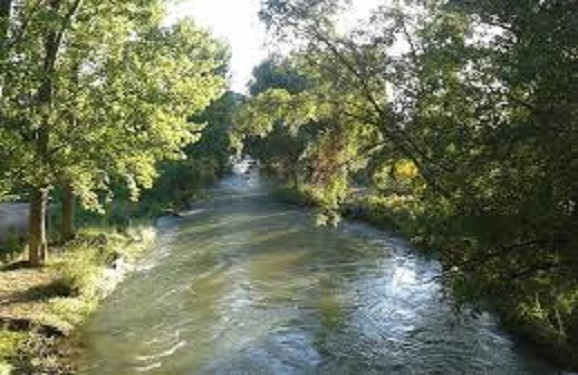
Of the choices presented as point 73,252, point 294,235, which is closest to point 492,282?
point 73,252

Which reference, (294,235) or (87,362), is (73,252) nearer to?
(87,362)

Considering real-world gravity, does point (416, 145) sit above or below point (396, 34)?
below

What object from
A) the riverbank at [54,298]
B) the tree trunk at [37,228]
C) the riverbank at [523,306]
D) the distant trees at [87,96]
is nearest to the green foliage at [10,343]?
the riverbank at [54,298]

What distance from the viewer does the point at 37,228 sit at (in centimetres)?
2623

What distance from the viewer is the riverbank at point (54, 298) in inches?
717

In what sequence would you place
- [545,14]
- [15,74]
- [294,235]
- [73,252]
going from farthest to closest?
[294,235] → [73,252] → [15,74] → [545,14]

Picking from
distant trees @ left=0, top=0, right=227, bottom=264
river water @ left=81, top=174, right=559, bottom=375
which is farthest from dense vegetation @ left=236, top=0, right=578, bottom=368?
distant trees @ left=0, top=0, right=227, bottom=264

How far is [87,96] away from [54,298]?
6178mm

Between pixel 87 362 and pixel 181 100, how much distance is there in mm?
11191

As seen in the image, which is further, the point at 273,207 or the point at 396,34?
the point at 273,207

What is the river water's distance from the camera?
18.8 m

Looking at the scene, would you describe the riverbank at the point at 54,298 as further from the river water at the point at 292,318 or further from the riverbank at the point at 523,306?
the riverbank at the point at 523,306

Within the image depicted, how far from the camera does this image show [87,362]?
18.7 metres

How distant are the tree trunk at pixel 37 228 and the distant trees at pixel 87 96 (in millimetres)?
36
